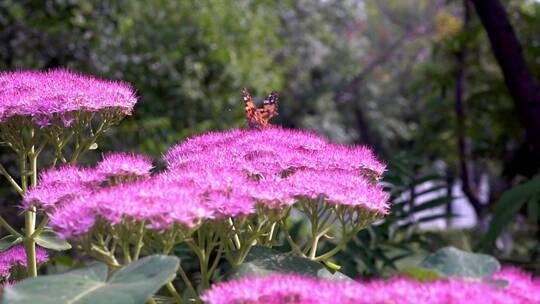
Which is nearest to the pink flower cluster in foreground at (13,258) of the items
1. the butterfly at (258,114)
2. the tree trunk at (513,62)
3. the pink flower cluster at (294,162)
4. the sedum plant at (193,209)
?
the sedum plant at (193,209)

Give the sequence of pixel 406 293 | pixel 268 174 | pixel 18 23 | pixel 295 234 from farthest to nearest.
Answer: pixel 18 23
pixel 295 234
pixel 268 174
pixel 406 293

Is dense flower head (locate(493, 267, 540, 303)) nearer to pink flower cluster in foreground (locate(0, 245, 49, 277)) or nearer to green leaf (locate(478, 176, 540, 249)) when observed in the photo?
pink flower cluster in foreground (locate(0, 245, 49, 277))

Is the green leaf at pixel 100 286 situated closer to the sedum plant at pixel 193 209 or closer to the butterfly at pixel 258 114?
the sedum plant at pixel 193 209

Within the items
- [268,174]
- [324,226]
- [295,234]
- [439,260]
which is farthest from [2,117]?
[295,234]

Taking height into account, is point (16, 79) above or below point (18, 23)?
below

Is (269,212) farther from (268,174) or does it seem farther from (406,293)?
(406,293)

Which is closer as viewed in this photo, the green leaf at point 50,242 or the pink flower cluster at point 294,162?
the pink flower cluster at point 294,162

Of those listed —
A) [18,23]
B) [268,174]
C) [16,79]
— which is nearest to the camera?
[268,174]

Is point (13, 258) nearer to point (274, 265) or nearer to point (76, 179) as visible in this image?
point (76, 179)
